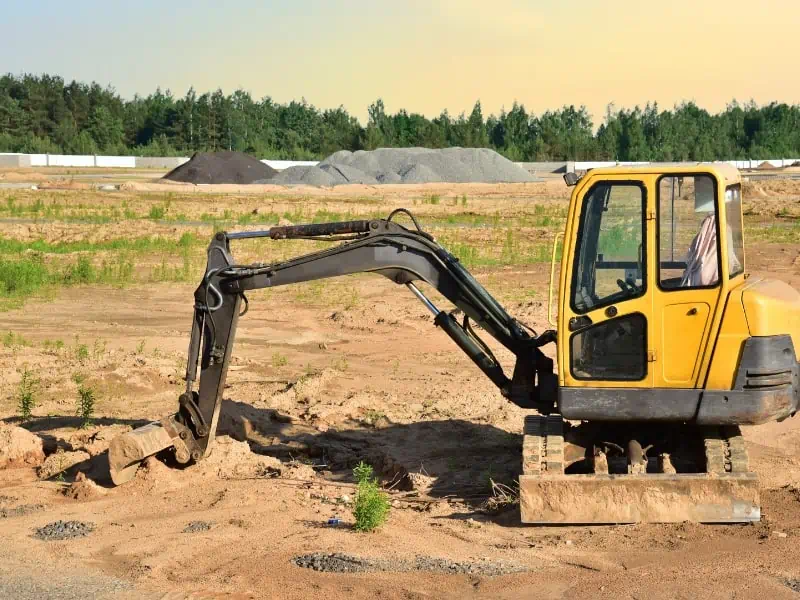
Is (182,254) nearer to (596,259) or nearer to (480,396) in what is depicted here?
(480,396)

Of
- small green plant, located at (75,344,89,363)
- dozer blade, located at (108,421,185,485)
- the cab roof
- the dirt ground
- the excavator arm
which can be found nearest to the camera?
the dirt ground

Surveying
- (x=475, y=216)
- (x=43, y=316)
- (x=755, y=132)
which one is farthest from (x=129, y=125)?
(x=43, y=316)

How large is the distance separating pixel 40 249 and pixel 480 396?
52.6ft

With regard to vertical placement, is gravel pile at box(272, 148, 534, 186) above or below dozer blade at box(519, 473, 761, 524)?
above

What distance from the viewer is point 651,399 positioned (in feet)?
27.1

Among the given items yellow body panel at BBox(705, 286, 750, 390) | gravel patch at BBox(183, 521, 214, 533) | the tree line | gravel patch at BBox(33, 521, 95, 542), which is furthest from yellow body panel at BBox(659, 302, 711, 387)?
the tree line

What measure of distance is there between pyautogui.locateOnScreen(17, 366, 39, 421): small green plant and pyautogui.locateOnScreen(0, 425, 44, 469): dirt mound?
4.13 ft

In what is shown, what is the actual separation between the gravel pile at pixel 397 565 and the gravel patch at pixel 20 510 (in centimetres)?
276

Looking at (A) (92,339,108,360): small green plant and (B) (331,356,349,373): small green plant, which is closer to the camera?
(B) (331,356,349,373): small green plant

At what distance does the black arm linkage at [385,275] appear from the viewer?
29.5ft

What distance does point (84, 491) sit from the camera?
9.55 metres

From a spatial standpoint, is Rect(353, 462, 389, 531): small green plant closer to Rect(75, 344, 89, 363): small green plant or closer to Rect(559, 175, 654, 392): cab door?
Rect(559, 175, 654, 392): cab door

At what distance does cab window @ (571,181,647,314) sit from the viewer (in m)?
8.16

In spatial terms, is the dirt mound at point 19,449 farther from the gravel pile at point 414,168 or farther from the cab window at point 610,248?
the gravel pile at point 414,168
